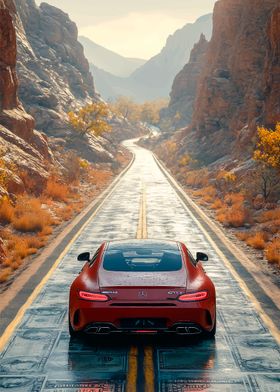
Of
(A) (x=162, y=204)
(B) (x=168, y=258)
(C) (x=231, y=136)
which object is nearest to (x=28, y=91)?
(C) (x=231, y=136)

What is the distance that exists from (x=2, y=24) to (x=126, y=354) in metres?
31.4

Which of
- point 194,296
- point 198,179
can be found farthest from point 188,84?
point 194,296

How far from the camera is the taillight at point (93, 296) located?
747 cm

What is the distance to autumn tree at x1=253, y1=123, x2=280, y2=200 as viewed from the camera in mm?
24734

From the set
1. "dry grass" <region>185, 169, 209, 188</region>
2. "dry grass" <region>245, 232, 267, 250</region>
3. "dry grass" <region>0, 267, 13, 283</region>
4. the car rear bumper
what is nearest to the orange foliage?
"dry grass" <region>245, 232, 267, 250</region>

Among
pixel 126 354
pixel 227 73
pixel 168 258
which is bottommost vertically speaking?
pixel 126 354

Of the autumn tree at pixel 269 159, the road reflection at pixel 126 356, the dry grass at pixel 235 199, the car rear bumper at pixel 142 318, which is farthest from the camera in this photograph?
the dry grass at pixel 235 199

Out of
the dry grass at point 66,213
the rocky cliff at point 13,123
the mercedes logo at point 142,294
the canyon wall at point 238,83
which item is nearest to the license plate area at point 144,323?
the mercedes logo at point 142,294

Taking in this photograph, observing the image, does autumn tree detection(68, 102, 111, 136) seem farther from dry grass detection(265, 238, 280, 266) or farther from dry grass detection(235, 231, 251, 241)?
dry grass detection(265, 238, 280, 266)

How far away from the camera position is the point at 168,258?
855cm

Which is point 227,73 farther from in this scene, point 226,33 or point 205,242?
point 205,242

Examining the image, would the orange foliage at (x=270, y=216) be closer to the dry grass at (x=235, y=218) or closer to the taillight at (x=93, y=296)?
the dry grass at (x=235, y=218)

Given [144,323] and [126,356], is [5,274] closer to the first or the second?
[126,356]

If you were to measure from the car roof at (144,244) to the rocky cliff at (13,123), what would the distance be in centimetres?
2069
